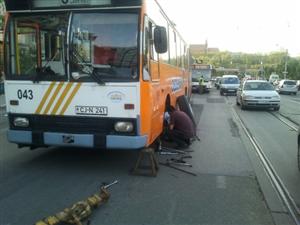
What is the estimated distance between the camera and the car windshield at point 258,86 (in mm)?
22609

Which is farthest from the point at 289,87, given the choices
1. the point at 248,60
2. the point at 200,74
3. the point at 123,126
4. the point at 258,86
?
the point at 248,60

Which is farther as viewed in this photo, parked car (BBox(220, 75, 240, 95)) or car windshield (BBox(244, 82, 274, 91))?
parked car (BBox(220, 75, 240, 95))

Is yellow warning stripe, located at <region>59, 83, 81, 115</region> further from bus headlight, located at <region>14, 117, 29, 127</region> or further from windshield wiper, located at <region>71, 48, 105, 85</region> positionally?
bus headlight, located at <region>14, 117, 29, 127</region>

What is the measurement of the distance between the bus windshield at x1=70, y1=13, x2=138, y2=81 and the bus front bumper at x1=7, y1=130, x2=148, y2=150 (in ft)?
3.20

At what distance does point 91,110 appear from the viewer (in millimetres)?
6926

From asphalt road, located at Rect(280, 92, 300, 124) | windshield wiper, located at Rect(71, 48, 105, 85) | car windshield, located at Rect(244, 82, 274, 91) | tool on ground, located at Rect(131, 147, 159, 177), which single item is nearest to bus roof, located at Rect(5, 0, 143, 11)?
windshield wiper, located at Rect(71, 48, 105, 85)

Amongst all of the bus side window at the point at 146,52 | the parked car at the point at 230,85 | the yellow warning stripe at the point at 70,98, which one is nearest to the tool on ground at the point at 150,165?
the bus side window at the point at 146,52

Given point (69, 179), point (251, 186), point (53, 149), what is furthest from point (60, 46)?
point (251, 186)

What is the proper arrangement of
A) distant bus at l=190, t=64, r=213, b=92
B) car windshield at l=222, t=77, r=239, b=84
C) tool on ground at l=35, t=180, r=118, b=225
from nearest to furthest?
tool on ground at l=35, t=180, r=118, b=225
car windshield at l=222, t=77, r=239, b=84
distant bus at l=190, t=64, r=213, b=92

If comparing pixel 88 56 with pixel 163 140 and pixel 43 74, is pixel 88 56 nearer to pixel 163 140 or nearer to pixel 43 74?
pixel 43 74

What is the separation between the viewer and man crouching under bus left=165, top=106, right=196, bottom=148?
975 centimetres

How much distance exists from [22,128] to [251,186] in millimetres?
3975

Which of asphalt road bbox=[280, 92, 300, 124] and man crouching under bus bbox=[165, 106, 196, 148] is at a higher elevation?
man crouching under bus bbox=[165, 106, 196, 148]

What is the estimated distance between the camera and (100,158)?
836cm
